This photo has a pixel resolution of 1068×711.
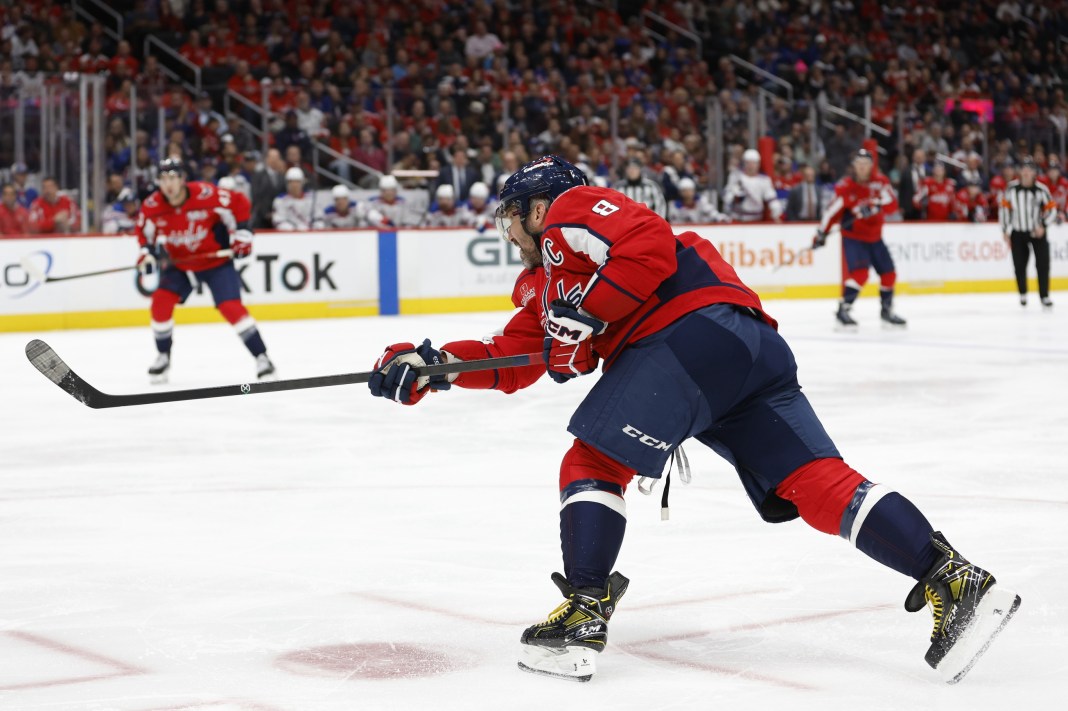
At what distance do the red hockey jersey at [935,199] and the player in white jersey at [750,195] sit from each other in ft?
6.16

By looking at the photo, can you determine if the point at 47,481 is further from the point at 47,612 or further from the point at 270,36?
the point at 270,36

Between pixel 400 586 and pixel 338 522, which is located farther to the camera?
pixel 338 522

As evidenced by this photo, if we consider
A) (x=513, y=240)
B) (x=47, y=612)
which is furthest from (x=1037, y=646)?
(x=47, y=612)

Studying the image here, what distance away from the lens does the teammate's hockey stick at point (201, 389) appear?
2934 mm

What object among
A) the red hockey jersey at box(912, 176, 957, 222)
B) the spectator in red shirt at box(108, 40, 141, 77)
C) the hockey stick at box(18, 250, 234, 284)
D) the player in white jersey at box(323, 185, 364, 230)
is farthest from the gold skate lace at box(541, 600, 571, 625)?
the red hockey jersey at box(912, 176, 957, 222)

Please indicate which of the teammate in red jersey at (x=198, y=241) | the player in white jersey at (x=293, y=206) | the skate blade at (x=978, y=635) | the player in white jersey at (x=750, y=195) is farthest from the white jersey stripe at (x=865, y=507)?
the player in white jersey at (x=750, y=195)

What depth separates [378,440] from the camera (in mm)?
6062

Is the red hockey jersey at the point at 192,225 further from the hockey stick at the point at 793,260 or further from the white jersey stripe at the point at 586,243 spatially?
the hockey stick at the point at 793,260

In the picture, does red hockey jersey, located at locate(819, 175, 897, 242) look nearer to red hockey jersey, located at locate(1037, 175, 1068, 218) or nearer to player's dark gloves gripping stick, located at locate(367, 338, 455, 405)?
red hockey jersey, located at locate(1037, 175, 1068, 218)

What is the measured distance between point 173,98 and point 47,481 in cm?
852

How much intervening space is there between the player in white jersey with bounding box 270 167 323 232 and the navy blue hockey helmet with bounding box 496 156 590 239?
1048 centimetres

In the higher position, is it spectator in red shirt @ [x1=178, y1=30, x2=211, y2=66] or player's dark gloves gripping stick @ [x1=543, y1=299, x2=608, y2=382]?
spectator in red shirt @ [x1=178, y1=30, x2=211, y2=66]

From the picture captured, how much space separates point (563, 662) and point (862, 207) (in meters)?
9.26

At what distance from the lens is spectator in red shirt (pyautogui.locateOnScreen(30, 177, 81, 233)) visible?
1207cm
